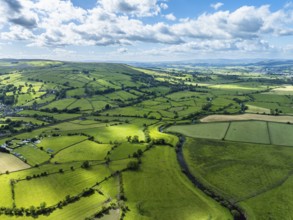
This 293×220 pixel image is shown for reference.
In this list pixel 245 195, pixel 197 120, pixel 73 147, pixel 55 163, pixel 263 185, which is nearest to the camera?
pixel 245 195

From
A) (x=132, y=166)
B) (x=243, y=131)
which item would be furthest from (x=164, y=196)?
(x=243, y=131)

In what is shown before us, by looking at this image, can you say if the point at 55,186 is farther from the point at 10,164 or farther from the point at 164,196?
the point at 164,196

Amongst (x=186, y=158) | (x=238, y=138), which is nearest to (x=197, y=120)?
(x=238, y=138)

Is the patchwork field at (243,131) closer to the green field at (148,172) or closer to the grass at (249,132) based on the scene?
the grass at (249,132)

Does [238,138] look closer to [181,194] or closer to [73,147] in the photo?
[181,194]

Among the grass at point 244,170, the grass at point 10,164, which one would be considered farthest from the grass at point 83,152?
the grass at point 244,170

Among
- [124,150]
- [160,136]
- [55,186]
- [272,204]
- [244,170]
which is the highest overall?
[244,170]
